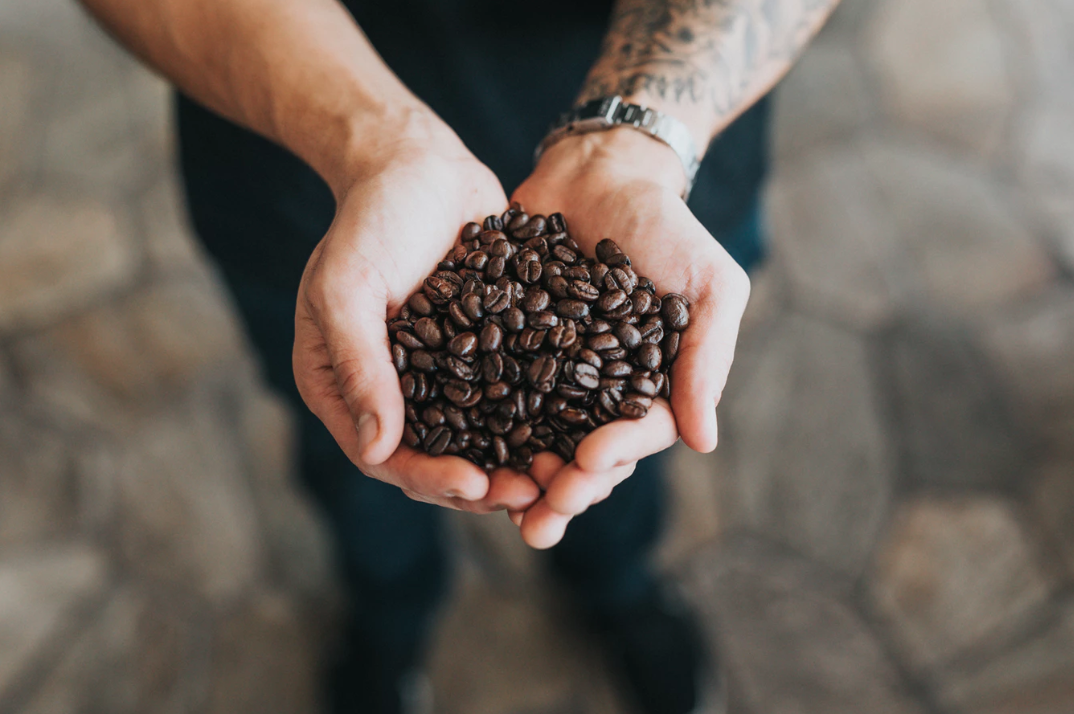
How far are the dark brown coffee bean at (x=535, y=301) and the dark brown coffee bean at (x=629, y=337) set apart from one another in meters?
0.11

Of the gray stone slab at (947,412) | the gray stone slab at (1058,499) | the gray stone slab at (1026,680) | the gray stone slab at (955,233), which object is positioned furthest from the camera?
the gray stone slab at (955,233)

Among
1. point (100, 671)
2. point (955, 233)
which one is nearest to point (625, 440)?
point (100, 671)

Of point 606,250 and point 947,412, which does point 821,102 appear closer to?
point 947,412

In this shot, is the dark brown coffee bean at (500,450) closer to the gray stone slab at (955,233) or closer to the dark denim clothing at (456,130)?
the dark denim clothing at (456,130)

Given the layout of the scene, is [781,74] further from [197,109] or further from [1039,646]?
[1039,646]

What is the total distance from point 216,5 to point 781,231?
1850mm

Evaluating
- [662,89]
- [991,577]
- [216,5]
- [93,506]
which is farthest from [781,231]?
[93,506]

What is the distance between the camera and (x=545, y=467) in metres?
0.86

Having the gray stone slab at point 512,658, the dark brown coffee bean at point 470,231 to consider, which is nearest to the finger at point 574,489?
the dark brown coffee bean at point 470,231

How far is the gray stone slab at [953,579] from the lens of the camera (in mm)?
1771

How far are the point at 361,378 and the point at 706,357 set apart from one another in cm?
39

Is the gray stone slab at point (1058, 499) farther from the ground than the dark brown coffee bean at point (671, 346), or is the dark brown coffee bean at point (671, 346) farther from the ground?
the dark brown coffee bean at point (671, 346)

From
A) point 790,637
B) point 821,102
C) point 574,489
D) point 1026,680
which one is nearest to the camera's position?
point 574,489

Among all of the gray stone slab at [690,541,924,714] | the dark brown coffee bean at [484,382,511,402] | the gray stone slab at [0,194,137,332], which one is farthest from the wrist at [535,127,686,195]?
the gray stone slab at [0,194,137,332]
